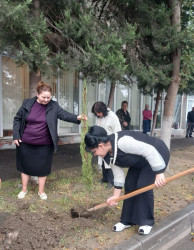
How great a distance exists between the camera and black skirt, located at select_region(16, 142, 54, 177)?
3.22 meters

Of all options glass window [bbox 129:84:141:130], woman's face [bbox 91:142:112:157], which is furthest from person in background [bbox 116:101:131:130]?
glass window [bbox 129:84:141:130]

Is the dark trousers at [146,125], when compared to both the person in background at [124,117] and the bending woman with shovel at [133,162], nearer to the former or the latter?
the person in background at [124,117]

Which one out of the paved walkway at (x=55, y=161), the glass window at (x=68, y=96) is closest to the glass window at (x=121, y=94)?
the glass window at (x=68, y=96)

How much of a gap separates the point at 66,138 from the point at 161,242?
6001 mm

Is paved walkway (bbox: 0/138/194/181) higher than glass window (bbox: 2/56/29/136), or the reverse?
glass window (bbox: 2/56/29/136)

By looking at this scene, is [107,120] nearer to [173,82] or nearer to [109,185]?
[109,185]

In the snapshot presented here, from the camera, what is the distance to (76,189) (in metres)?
3.85

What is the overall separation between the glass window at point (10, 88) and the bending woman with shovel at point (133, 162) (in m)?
5.39

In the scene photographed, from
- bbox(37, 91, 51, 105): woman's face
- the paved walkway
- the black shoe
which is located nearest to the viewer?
bbox(37, 91, 51, 105): woman's face

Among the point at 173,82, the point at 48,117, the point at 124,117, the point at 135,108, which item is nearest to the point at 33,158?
the point at 48,117

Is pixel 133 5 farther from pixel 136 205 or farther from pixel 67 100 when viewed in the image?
pixel 67 100

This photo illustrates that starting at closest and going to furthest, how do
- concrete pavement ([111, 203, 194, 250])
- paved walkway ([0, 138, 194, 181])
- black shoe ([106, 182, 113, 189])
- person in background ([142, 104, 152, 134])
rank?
1. concrete pavement ([111, 203, 194, 250])
2. black shoe ([106, 182, 113, 189])
3. paved walkway ([0, 138, 194, 181])
4. person in background ([142, 104, 152, 134])

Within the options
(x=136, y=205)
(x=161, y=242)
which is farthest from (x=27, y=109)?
(x=161, y=242)

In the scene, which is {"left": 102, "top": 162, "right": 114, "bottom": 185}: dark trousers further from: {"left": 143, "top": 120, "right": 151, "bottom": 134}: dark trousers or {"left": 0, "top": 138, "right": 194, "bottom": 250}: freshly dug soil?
{"left": 143, "top": 120, "right": 151, "bottom": 134}: dark trousers
